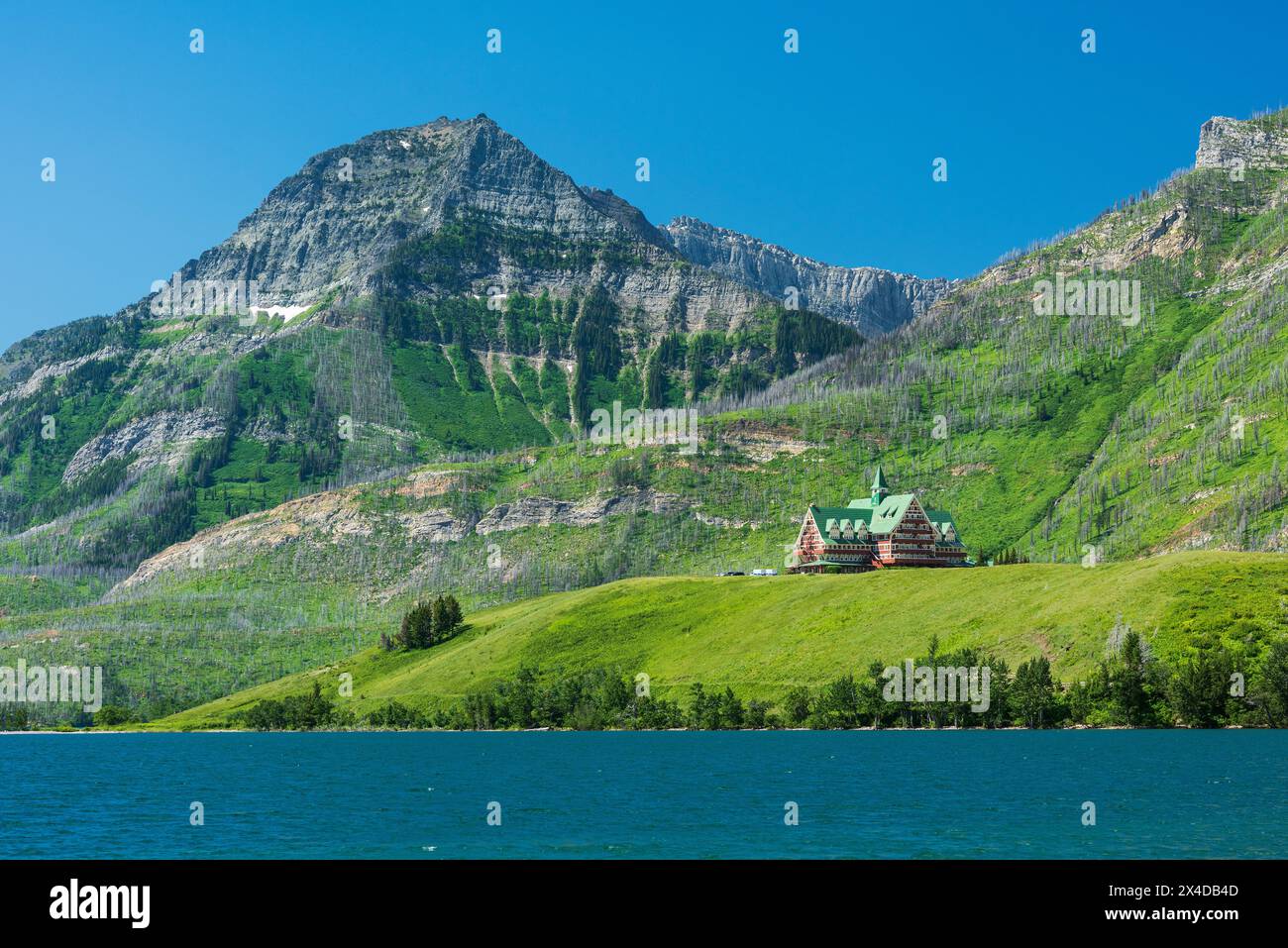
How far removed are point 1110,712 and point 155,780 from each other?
14221 cm

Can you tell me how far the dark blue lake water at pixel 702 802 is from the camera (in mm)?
83438

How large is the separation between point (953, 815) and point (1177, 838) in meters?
19.0

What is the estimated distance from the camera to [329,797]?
4926 inches

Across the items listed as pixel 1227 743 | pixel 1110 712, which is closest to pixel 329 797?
pixel 1227 743

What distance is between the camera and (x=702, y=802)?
111 m

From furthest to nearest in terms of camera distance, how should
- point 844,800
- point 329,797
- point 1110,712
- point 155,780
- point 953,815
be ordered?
point 1110,712 → point 155,780 → point 329,797 → point 844,800 → point 953,815

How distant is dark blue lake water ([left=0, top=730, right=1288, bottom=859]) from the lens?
274ft
